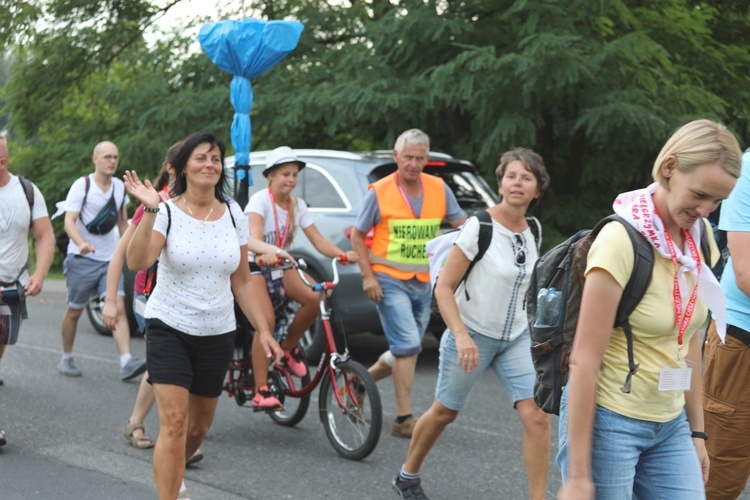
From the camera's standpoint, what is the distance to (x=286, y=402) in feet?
25.0

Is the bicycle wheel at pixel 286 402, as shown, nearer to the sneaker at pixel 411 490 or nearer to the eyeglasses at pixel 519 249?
the sneaker at pixel 411 490

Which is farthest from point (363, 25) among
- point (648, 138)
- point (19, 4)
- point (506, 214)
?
point (506, 214)

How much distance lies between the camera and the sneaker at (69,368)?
9.06m

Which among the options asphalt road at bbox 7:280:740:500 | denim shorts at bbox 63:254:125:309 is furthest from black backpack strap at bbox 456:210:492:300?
denim shorts at bbox 63:254:125:309

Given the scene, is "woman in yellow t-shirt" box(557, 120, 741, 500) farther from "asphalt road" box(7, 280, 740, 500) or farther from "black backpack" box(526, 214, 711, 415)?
"asphalt road" box(7, 280, 740, 500)

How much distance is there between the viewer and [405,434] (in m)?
6.95

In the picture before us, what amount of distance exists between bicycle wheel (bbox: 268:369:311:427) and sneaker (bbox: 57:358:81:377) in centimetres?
239

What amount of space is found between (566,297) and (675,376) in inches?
14.8

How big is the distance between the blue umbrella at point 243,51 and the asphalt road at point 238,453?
1.88 meters

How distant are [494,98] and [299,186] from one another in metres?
2.90

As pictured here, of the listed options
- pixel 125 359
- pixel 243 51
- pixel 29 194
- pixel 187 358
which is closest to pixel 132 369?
pixel 125 359

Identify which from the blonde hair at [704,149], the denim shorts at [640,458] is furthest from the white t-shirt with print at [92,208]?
the blonde hair at [704,149]

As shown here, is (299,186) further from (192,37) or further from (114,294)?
(192,37)

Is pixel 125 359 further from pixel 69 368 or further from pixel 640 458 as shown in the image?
pixel 640 458
